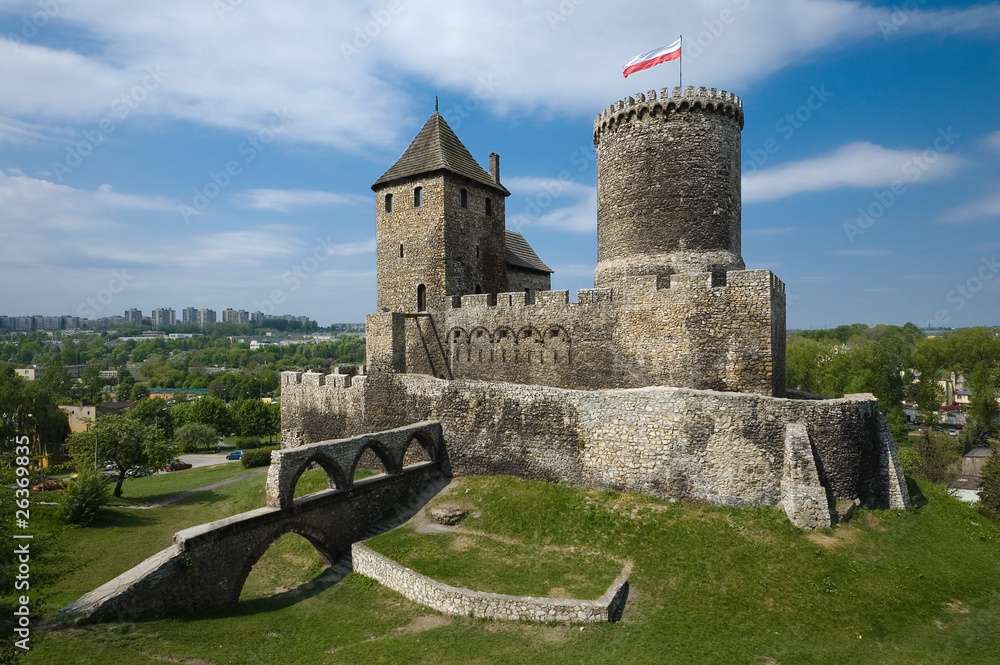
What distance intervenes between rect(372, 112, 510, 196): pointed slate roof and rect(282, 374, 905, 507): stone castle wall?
1108 centimetres

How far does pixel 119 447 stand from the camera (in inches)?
1134

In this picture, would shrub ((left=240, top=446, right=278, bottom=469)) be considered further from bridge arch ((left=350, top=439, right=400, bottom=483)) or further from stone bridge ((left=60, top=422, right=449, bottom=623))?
bridge arch ((left=350, top=439, right=400, bottom=483))

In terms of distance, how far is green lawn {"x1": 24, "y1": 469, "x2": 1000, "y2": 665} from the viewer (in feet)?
34.2

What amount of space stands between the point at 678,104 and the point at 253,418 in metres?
54.5

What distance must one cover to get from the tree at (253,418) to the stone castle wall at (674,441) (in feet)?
152

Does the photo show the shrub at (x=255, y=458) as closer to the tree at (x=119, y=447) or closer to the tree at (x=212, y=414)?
the tree at (x=119, y=447)

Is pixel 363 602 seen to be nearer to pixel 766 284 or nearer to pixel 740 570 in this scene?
pixel 740 570

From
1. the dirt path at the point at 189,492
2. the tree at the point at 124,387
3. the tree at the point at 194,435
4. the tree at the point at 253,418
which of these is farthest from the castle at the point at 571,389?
the tree at the point at 124,387

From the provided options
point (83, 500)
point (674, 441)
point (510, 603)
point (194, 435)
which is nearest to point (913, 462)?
point (674, 441)

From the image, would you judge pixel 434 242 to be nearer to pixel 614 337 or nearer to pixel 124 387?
pixel 614 337

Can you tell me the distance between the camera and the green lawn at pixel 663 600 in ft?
34.2

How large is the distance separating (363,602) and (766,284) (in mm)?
14802

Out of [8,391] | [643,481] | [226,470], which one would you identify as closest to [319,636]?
[643,481]

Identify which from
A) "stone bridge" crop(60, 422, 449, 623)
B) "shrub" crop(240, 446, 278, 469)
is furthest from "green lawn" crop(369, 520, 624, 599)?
"shrub" crop(240, 446, 278, 469)
